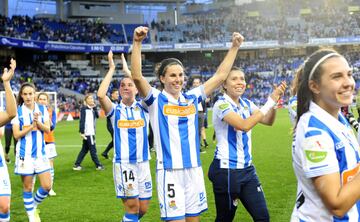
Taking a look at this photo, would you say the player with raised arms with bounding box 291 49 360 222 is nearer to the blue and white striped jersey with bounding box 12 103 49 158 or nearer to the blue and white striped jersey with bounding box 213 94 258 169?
the blue and white striped jersey with bounding box 213 94 258 169

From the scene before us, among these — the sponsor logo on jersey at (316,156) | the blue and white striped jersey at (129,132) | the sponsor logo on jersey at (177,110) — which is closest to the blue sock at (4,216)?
the blue and white striped jersey at (129,132)

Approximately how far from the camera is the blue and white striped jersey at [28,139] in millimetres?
6930

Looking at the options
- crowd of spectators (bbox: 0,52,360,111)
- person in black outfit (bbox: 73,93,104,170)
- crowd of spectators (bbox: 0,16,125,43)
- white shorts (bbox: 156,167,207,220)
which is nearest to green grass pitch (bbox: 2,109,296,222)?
person in black outfit (bbox: 73,93,104,170)

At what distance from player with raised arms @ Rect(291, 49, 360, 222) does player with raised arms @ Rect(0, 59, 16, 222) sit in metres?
3.28

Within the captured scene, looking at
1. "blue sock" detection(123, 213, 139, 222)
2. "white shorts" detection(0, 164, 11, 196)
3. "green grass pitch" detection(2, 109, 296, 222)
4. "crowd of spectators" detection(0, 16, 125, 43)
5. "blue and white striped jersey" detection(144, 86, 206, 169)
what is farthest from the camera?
"crowd of spectators" detection(0, 16, 125, 43)

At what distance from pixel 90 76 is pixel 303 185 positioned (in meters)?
52.4

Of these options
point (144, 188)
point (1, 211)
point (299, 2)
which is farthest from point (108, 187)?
point (299, 2)

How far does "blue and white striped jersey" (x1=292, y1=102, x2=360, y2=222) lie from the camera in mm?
2131

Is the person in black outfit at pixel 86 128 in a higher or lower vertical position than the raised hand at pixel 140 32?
lower

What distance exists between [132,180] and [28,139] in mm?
2027

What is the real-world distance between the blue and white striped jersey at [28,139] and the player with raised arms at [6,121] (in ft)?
5.28

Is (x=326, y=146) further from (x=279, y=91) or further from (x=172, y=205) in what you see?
(x=172, y=205)

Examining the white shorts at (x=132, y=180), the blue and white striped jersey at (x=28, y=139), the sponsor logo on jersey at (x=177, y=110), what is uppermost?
the sponsor logo on jersey at (x=177, y=110)

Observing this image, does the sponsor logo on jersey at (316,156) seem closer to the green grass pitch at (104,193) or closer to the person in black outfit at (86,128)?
the green grass pitch at (104,193)
